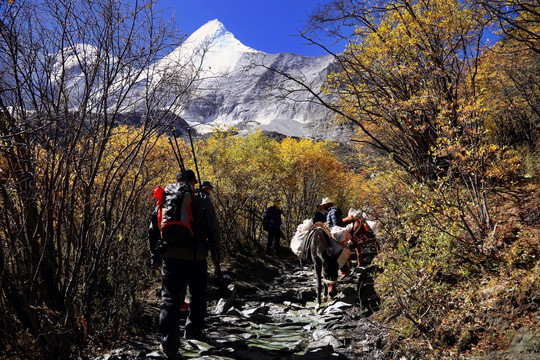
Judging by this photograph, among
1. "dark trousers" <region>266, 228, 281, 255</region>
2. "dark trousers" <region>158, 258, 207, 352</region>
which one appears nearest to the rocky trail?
"dark trousers" <region>158, 258, 207, 352</region>

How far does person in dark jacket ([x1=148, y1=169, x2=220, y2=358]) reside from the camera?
14.7 feet

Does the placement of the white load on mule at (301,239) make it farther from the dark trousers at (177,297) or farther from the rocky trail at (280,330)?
the dark trousers at (177,297)

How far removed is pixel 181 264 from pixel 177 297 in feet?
1.37

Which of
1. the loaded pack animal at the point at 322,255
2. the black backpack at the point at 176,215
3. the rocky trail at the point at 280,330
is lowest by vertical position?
the rocky trail at the point at 280,330

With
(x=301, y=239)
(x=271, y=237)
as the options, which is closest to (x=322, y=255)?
(x=301, y=239)

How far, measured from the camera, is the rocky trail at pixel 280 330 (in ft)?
16.3

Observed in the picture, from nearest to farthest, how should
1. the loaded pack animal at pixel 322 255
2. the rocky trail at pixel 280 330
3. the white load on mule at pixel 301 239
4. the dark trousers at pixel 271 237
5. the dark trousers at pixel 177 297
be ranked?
the dark trousers at pixel 177 297 → the rocky trail at pixel 280 330 → the loaded pack animal at pixel 322 255 → the white load on mule at pixel 301 239 → the dark trousers at pixel 271 237

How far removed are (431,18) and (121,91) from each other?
6.74 metres

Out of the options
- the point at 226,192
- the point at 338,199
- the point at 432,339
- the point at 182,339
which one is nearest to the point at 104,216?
the point at 182,339

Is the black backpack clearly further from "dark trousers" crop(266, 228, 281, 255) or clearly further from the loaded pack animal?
"dark trousers" crop(266, 228, 281, 255)

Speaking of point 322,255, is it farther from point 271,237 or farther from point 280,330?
point 271,237

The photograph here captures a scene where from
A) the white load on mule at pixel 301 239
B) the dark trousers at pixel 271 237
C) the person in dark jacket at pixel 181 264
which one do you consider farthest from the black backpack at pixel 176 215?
the dark trousers at pixel 271 237

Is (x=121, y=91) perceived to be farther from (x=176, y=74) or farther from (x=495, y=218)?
(x=495, y=218)

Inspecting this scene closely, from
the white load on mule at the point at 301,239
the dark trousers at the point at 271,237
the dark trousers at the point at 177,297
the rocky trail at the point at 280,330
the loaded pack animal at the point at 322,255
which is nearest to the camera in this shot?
the dark trousers at the point at 177,297
